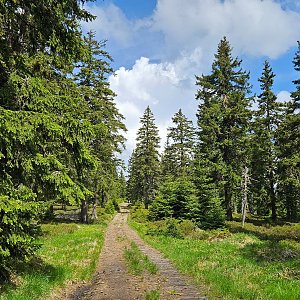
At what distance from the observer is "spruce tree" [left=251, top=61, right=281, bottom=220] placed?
36.9 m

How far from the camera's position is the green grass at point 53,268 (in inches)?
336

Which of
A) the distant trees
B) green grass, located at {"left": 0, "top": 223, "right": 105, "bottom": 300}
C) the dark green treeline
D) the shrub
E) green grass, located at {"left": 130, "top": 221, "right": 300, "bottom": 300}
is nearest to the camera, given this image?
the shrub

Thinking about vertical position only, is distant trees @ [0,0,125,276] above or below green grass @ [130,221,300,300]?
above

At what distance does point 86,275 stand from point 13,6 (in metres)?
8.83

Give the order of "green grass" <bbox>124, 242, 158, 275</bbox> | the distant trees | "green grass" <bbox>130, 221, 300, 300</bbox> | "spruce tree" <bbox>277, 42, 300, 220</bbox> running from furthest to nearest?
"spruce tree" <bbox>277, 42, 300, 220</bbox> → "green grass" <bbox>124, 242, 158, 275</bbox> → "green grass" <bbox>130, 221, 300, 300</bbox> → the distant trees

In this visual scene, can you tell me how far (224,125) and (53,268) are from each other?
28.4m

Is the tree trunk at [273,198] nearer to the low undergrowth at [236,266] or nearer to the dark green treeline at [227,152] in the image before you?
the dark green treeline at [227,152]

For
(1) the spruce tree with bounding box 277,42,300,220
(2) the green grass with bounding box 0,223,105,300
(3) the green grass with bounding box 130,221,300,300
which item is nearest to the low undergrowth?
(3) the green grass with bounding box 130,221,300,300

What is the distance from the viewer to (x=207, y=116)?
114 feet

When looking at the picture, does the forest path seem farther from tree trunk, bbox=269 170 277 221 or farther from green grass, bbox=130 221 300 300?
tree trunk, bbox=269 170 277 221

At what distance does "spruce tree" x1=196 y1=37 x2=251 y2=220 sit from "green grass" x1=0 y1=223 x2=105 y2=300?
18448 millimetres

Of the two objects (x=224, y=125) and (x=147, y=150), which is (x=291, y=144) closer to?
(x=224, y=125)

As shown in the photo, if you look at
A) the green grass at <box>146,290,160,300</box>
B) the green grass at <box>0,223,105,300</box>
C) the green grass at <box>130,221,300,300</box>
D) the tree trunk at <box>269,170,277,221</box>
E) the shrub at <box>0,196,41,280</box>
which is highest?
the tree trunk at <box>269,170,277,221</box>

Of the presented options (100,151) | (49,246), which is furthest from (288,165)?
(49,246)
